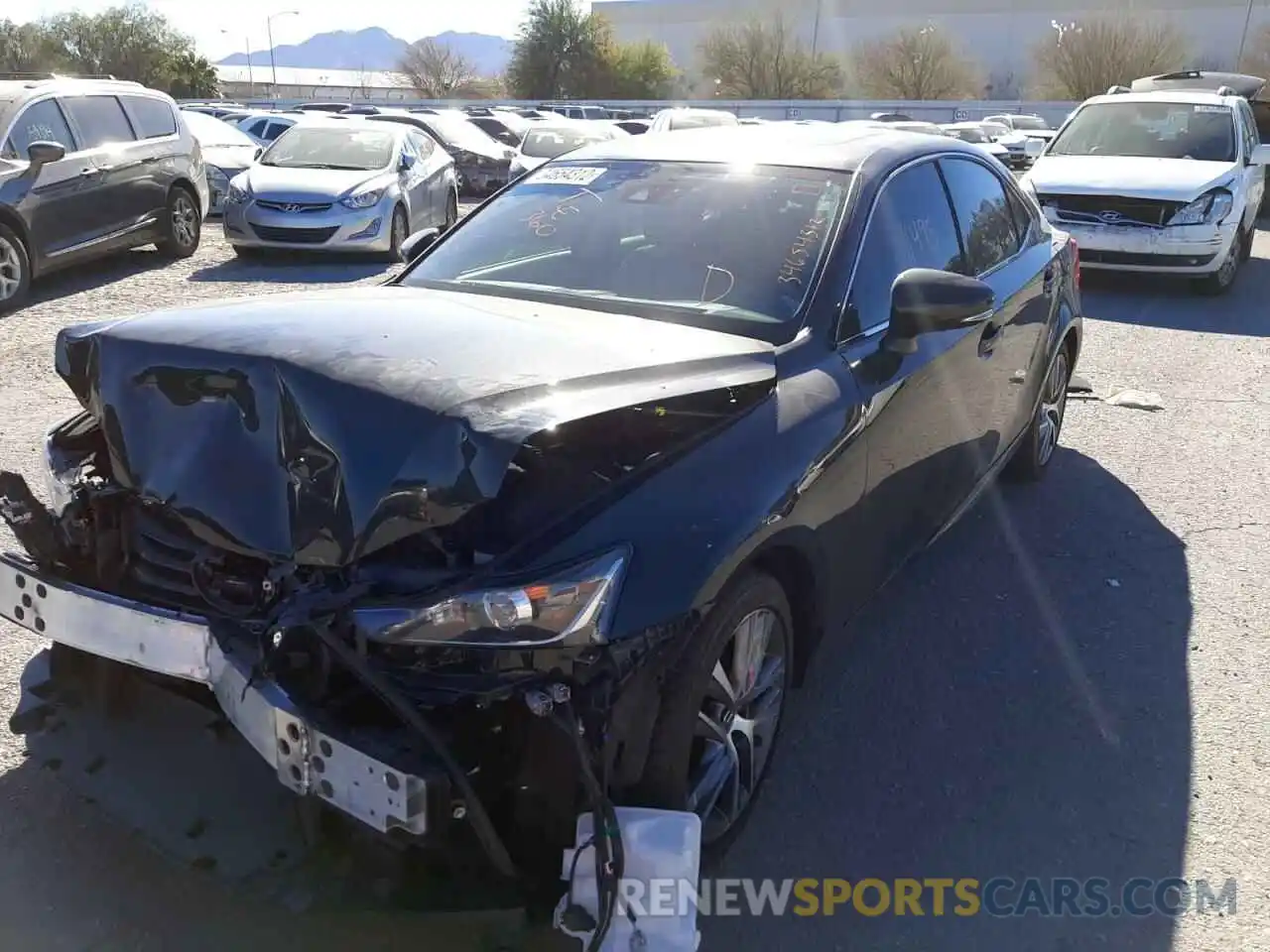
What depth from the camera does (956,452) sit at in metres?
3.99

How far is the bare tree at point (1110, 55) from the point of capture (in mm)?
56125

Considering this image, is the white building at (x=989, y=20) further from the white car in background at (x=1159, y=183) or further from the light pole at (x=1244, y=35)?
the white car in background at (x=1159, y=183)

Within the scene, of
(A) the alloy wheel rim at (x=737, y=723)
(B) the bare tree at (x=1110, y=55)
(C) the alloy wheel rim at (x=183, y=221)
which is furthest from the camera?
(B) the bare tree at (x=1110, y=55)

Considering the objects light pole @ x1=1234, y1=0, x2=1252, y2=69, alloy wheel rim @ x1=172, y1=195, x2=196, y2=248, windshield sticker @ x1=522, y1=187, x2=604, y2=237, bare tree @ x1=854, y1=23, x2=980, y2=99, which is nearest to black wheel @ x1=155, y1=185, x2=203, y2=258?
alloy wheel rim @ x1=172, y1=195, x2=196, y2=248

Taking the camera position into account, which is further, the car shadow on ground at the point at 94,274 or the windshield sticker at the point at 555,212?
the car shadow on ground at the point at 94,274

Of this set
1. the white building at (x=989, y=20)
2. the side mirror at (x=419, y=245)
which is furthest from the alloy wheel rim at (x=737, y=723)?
the white building at (x=989, y=20)

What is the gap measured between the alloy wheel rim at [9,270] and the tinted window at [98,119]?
1555 mm

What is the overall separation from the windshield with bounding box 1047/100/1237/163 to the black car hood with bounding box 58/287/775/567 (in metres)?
10.7

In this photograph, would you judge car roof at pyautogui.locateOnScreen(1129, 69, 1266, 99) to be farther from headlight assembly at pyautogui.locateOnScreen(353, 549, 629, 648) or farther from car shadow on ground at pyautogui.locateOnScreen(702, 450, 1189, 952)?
headlight assembly at pyautogui.locateOnScreen(353, 549, 629, 648)

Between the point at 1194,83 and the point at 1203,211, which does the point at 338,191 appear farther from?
the point at 1194,83

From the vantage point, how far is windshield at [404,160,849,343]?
3354mm

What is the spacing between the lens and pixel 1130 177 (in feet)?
35.7

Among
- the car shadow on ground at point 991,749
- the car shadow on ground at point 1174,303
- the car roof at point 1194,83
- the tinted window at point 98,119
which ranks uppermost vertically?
the car roof at point 1194,83

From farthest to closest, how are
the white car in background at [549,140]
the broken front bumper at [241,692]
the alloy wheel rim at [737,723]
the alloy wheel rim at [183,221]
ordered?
the white car in background at [549,140] < the alloy wheel rim at [183,221] < the alloy wheel rim at [737,723] < the broken front bumper at [241,692]
